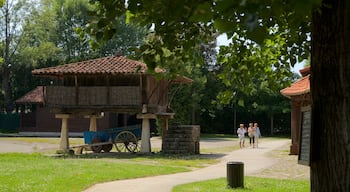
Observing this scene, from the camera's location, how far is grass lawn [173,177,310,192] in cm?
1183

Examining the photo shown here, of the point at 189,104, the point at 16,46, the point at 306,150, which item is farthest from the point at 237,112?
the point at 306,150

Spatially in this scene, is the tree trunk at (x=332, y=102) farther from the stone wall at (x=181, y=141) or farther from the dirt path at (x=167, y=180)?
the stone wall at (x=181, y=141)

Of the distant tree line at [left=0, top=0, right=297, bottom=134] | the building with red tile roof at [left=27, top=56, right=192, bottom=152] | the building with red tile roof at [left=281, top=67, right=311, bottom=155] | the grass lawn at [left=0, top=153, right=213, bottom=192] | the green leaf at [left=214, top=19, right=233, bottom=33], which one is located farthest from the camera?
the distant tree line at [left=0, top=0, right=297, bottom=134]

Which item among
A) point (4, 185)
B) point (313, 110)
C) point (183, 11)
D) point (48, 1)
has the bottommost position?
point (4, 185)

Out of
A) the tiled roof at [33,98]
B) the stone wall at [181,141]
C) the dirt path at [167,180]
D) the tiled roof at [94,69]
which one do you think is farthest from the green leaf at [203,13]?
the tiled roof at [33,98]

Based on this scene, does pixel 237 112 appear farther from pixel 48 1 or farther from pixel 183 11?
pixel 183 11

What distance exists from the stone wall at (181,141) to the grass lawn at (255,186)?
37.1ft

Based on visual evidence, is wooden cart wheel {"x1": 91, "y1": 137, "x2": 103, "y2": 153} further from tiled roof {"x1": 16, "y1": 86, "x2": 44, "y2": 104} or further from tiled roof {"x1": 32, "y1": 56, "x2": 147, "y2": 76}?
tiled roof {"x1": 16, "y1": 86, "x2": 44, "y2": 104}

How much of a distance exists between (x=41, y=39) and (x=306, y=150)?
206ft

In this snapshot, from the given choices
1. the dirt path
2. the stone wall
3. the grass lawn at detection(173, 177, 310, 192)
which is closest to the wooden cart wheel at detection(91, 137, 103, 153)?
the stone wall

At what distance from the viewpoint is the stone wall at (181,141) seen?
82.9ft

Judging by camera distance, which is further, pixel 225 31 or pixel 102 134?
pixel 102 134

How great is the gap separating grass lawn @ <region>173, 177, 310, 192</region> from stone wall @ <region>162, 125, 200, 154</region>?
11.3 metres

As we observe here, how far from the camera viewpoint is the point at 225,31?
289 cm
